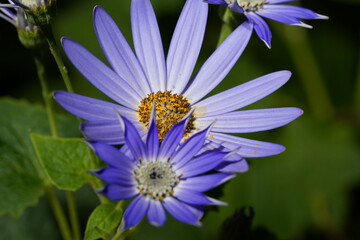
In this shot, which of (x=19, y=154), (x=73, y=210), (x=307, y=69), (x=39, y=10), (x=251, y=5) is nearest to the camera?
(x=39, y=10)

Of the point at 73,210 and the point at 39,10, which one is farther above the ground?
the point at 39,10

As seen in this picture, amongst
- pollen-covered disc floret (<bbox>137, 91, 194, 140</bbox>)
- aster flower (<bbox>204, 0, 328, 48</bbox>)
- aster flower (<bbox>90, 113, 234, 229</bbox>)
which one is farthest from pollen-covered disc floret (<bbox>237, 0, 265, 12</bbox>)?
aster flower (<bbox>90, 113, 234, 229</bbox>)

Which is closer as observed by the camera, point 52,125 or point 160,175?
point 160,175

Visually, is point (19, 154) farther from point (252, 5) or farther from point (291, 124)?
point (291, 124)

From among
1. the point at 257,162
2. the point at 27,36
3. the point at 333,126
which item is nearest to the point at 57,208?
the point at 27,36

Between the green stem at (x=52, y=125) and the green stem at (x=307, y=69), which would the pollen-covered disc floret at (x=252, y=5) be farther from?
the green stem at (x=307, y=69)

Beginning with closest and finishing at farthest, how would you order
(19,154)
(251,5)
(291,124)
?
(251,5) < (19,154) < (291,124)

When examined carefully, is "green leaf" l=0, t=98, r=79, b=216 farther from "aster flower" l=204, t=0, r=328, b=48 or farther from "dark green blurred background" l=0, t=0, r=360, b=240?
"aster flower" l=204, t=0, r=328, b=48

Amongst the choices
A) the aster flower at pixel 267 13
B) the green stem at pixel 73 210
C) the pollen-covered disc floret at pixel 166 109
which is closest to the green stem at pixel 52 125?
the green stem at pixel 73 210

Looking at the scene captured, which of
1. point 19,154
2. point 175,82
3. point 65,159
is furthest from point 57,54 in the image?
point 19,154
